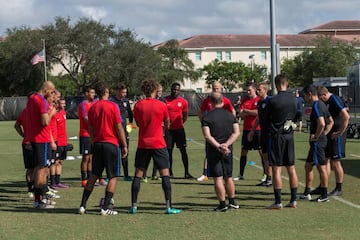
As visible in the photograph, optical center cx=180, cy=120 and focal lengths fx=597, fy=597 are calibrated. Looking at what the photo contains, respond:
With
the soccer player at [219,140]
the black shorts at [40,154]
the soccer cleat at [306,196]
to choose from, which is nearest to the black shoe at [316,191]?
the soccer cleat at [306,196]

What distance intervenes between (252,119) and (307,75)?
61.5 metres

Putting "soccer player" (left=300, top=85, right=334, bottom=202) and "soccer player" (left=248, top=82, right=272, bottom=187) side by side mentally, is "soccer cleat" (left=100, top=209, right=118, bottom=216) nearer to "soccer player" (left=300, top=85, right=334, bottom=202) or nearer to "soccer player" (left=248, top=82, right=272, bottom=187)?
"soccer player" (left=248, top=82, right=272, bottom=187)

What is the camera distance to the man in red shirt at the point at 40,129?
358 inches

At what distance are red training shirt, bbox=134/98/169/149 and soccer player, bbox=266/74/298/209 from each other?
168cm

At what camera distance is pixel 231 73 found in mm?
90750

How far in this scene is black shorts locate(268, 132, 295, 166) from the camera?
29.8 feet

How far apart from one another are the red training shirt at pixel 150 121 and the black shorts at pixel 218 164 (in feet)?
2.45

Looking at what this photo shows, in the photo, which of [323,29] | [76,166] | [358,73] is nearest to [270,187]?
[76,166]

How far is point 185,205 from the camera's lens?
9602mm

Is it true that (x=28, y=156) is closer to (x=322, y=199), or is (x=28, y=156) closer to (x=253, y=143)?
(x=253, y=143)

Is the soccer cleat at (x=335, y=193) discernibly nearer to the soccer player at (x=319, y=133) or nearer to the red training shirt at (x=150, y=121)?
the soccer player at (x=319, y=133)

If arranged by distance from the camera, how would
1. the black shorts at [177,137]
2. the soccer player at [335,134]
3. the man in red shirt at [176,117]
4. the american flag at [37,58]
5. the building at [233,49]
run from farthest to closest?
1. the building at [233,49]
2. the american flag at [37,58]
3. the black shorts at [177,137]
4. the man in red shirt at [176,117]
5. the soccer player at [335,134]

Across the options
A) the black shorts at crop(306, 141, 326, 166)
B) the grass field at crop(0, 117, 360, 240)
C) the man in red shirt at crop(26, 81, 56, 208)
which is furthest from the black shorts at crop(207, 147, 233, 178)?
the man in red shirt at crop(26, 81, 56, 208)

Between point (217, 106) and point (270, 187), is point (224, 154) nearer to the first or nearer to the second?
point (217, 106)
